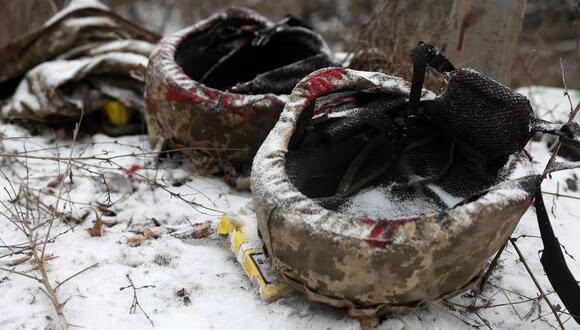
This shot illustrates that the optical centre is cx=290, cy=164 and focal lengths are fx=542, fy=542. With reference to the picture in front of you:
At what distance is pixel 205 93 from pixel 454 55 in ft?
4.30

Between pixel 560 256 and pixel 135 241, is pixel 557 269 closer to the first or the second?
pixel 560 256

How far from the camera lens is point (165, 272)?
1.94 m

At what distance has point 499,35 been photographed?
8.82ft

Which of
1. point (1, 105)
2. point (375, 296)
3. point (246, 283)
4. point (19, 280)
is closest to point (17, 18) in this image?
point (1, 105)

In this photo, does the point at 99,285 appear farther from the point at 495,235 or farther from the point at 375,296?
the point at 495,235

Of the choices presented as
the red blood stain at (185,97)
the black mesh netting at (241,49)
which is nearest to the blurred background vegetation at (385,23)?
the black mesh netting at (241,49)

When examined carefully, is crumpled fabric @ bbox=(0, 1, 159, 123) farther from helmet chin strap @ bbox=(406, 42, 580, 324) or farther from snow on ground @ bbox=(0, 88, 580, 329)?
helmet chin strap @ bbox=(406, 42, 580, 324)

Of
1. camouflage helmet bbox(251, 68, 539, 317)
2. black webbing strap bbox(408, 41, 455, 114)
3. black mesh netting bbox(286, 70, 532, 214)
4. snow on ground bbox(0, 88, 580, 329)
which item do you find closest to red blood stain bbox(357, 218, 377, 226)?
camouflage helmet bbox(251, 68, 539, 317)

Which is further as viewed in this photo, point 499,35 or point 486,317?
point 499,35

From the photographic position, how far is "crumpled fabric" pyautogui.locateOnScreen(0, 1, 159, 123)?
3.05m

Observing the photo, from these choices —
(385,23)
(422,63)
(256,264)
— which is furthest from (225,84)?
(256,264)

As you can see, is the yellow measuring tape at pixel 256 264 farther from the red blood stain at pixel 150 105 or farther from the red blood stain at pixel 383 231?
the red blood stain at pixel 150 105

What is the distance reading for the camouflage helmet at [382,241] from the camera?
4.83 feet

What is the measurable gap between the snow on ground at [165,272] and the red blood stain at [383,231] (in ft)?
1.12
